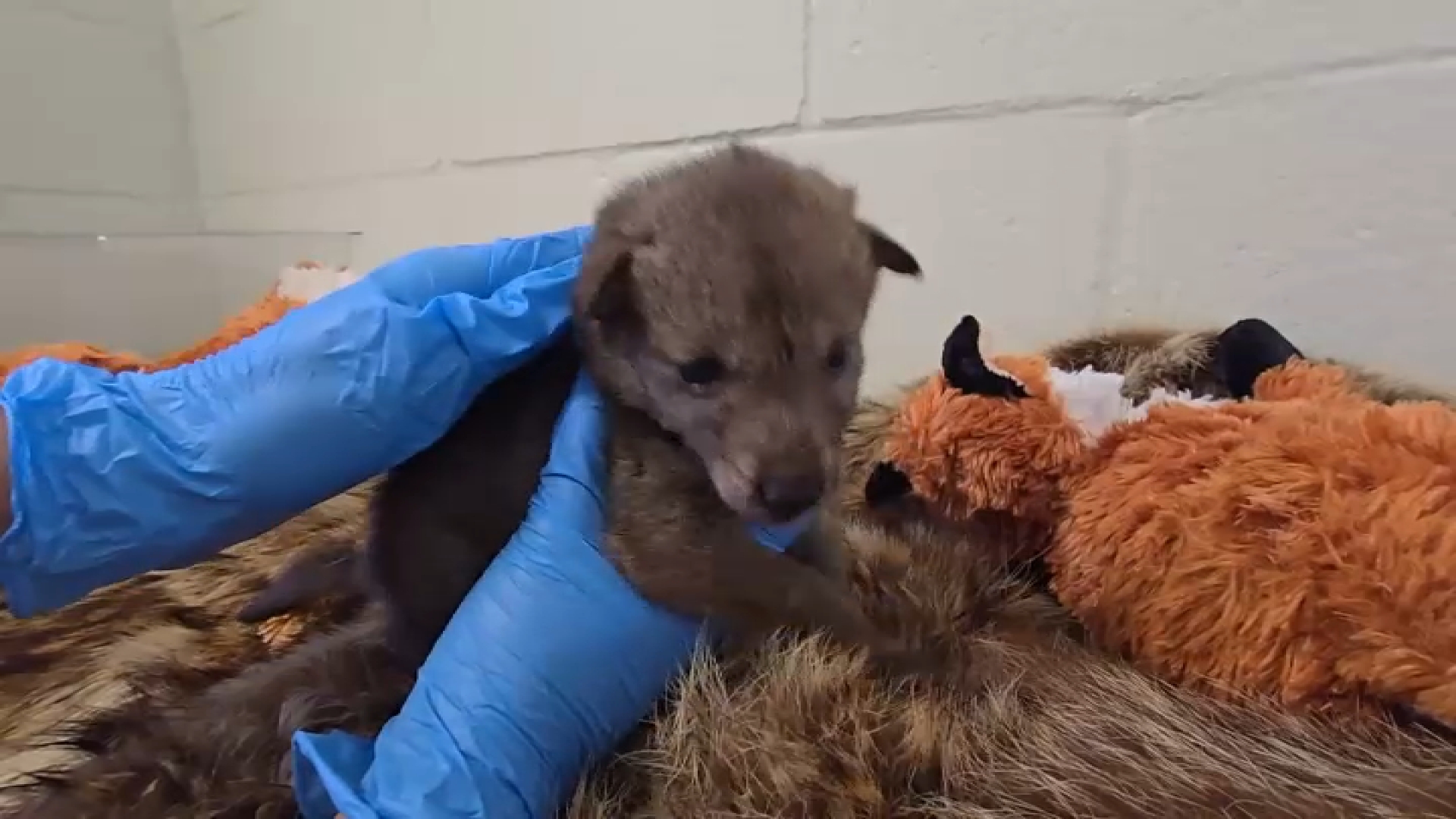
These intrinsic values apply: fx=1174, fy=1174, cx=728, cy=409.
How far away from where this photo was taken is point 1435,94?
3.40 ft

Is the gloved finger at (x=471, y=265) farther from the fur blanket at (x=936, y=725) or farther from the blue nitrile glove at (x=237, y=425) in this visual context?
the fur blanket at (x=936, y=725)

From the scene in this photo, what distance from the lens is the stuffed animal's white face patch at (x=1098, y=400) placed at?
977 mm

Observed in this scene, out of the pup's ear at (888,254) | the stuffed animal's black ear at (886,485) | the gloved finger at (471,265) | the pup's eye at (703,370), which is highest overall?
the pup's ear at (888,254)

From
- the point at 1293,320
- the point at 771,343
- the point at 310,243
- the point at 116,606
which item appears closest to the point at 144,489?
the point at 116,606

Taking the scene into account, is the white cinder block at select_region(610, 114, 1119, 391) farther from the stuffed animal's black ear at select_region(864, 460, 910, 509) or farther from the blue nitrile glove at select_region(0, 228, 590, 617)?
the blue nitrile glove at select_region(0, 228, 590, 617)

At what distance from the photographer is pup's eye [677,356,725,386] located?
0.85 meters

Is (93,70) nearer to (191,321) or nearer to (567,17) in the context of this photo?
(191,321)

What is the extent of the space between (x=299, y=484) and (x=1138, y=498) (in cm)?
65

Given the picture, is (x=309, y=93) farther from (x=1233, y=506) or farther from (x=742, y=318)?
(x=1233, y=506)

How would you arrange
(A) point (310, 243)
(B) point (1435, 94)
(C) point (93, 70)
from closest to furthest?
(B) point (1435, 94)
(A) point (310, 243)
(C) point (93, 70)

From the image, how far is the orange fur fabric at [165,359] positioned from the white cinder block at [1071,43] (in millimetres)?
889

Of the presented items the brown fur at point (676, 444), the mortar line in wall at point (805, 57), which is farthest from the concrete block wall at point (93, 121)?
the brown fur at point (676, 444)

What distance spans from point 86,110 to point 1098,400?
2.67 metres

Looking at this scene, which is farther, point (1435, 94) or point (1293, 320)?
point (1293, 320)
